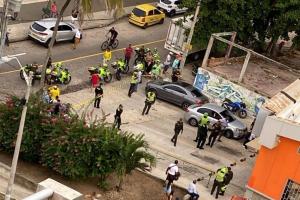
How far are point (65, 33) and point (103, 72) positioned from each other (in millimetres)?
5934

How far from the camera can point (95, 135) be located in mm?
20641

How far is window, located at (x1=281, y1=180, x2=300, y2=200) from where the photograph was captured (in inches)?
913

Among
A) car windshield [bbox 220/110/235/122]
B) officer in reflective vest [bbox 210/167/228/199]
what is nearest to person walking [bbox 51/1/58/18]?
car windshield [bbox 220/110/235/122]

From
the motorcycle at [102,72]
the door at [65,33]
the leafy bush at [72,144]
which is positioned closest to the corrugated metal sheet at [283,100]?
the leafy bush at [72,144]

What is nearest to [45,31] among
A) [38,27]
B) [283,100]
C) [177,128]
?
[38,27]

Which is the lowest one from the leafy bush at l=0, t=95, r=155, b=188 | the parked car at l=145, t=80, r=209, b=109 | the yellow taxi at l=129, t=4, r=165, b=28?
the parked car at l=145, t=80, r=209, b=109

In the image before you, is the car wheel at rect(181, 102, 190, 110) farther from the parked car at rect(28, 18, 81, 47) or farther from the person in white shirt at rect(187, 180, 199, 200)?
the person in white shirt at rect(187, 180, 199, 200)

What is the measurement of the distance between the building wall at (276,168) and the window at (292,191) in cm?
16

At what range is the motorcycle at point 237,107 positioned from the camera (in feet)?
115

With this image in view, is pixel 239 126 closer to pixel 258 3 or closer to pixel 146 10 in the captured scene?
pixel 258 3

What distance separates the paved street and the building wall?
2.04m

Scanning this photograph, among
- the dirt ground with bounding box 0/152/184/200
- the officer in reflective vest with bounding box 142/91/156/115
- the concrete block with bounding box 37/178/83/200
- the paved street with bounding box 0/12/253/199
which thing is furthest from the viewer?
the officer in reflective vest with bounding box 142/91/156/115

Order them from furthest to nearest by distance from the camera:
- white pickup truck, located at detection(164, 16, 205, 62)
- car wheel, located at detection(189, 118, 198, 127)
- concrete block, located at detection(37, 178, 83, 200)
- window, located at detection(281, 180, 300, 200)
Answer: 1. white pickup truck, located at detection(164, 16, 205, 62)
2. car wheel, located at detection(189, 118, 198, 127)
3. window, located at detection(281, 180, 300, 200)
4. concrete block, located at detection(37, 178, 83, 200)

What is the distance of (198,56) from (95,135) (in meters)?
22.0
